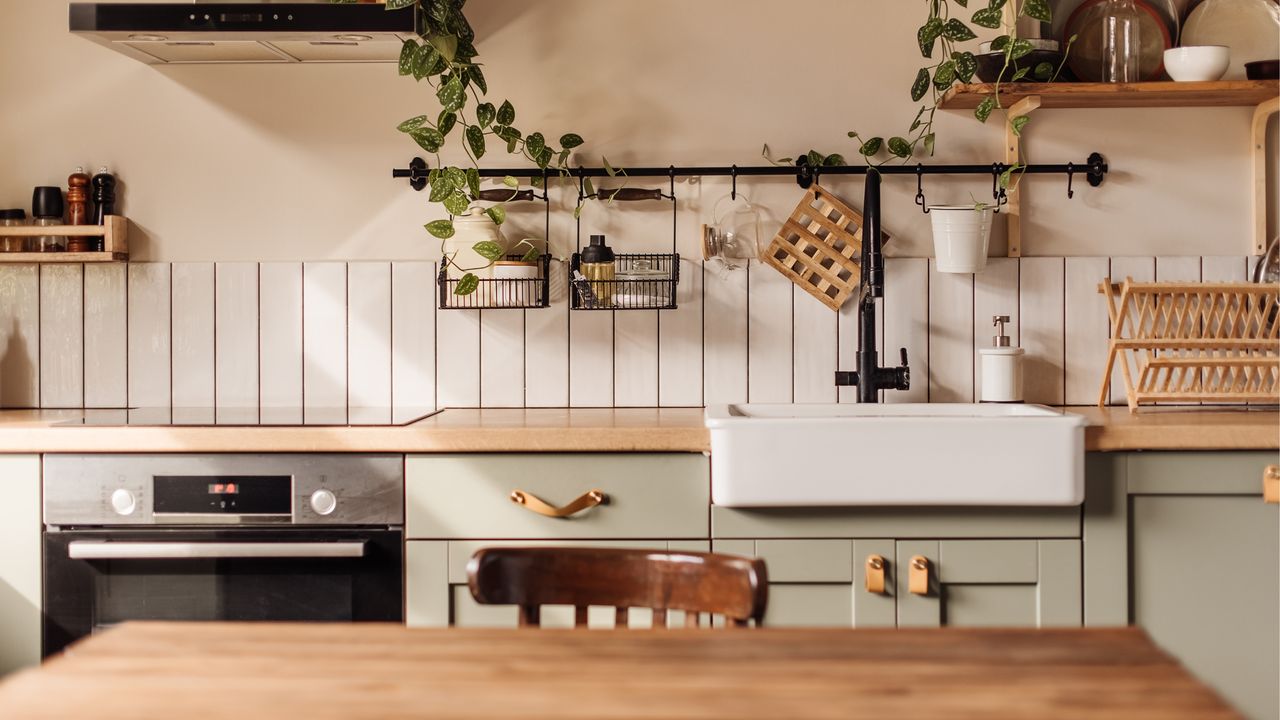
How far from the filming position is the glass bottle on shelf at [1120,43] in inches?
91.4

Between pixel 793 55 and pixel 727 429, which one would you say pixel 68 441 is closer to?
pixel 727 429

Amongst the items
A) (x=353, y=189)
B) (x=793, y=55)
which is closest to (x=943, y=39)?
(x=793, y=55)

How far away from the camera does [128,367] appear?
2449 millimetres

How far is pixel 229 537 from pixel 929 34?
1.75 metres

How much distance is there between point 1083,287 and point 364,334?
1.68m

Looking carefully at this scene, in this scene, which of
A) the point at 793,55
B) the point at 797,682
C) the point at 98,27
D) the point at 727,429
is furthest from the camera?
the point at 793,55

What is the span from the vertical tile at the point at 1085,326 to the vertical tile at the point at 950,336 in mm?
231

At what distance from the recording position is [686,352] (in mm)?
2434

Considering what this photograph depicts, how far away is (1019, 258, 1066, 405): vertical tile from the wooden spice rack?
2090mm

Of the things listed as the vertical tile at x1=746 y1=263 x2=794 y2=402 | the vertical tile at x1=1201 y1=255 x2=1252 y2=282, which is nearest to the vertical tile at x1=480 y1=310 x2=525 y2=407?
the vertical tile at x1=746 y1=263 x2=794 y2=402

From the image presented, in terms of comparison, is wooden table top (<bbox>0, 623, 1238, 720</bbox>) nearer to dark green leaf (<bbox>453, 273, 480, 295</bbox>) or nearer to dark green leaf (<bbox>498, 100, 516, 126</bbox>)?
dark green leaf (<bbox>453, 273, 480, 295</bbox>)

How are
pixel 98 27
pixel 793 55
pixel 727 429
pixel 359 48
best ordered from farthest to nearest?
Answer: pixel 793 55, pixel 359 48, pixel 98 27, pixel 727 429

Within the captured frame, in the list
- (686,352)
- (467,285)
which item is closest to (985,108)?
(686,352)

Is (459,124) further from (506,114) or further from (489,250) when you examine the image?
(489,250)
